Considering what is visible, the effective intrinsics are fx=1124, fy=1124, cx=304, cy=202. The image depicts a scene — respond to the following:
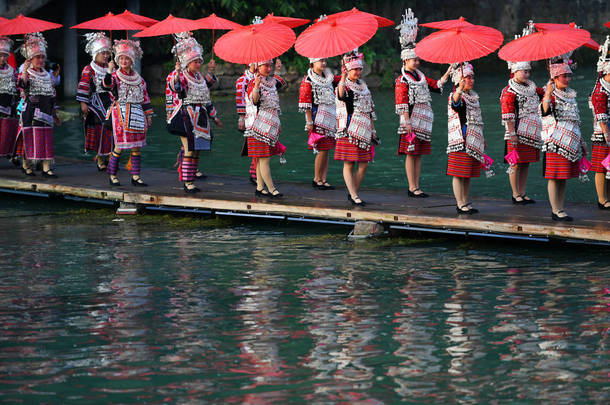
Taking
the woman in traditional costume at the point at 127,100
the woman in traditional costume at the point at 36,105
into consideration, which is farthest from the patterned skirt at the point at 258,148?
the woman in traditional costume at the point at 36,105

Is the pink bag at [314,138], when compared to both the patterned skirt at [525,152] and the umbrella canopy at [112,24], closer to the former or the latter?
the patterned skirt at [525,152]

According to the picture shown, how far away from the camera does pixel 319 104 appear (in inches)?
497

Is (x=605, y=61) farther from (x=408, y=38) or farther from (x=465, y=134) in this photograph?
(x=408, y=38)

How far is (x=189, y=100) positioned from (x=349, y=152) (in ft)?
6.68

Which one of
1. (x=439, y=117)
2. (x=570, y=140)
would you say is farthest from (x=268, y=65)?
(x=439, y=117)

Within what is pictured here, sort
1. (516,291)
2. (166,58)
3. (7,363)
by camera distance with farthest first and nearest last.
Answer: (166,58) → (516,291) → (7,363)

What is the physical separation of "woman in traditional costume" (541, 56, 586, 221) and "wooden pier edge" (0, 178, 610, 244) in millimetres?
483

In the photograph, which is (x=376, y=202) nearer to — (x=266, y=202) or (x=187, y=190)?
(x=266, y=202)

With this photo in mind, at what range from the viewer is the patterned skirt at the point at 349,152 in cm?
1180

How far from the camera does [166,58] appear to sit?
31.5 meters

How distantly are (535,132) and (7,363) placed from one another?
20.1 feet

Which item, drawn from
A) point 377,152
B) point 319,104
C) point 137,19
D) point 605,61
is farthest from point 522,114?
point 377,152

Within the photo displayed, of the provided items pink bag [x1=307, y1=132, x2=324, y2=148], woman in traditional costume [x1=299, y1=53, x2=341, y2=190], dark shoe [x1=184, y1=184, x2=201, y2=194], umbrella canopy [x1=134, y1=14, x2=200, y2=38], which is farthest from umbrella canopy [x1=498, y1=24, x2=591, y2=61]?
dark shoe [x1=184, y1=184, x2=201, y2=194]

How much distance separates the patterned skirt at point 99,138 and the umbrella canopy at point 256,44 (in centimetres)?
337
